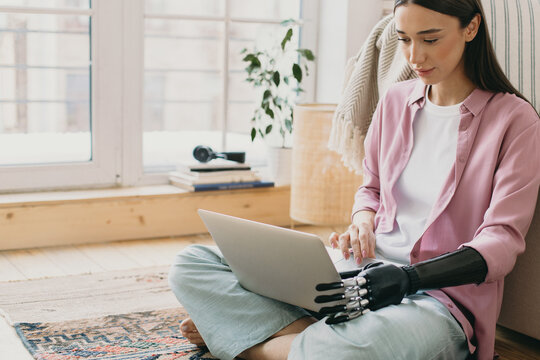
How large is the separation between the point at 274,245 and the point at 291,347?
22cm

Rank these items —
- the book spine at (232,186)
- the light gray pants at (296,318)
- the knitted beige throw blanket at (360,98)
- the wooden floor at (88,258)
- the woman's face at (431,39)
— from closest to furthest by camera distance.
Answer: the light gray pants at (296,318) → the woman's face at (431,39) → the knitted beige throw blanket at (360,98) → the wooden floor at (88,258) → the book spine at (232,186)

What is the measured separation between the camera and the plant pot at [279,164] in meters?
3.51

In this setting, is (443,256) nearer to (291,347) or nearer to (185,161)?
(291,347)

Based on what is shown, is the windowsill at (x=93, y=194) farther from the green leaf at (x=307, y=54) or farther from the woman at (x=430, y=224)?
the woman at (x=430, y=224)

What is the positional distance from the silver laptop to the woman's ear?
56cm

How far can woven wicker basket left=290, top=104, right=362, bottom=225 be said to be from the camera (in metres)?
3.09

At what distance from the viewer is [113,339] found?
2074 millimetres

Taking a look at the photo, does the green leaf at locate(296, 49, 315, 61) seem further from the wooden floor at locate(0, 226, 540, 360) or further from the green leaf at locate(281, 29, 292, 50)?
the wooden floor at locate(0, 226, 540, 360)

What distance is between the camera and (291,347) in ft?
5.43

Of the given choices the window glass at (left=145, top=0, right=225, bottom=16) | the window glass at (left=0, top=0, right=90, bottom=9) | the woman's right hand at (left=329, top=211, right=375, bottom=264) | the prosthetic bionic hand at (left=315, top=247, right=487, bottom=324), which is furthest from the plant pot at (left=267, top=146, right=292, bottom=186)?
the prosthetic bionic hand at (left=315, top=247, right=487, bottom=324)

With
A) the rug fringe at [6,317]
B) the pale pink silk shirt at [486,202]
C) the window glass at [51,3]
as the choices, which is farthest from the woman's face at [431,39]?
the window glass at [51,3]

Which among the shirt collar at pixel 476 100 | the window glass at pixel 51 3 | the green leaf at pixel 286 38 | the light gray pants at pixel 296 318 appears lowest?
Result: the light gray pants at pixel 296 318

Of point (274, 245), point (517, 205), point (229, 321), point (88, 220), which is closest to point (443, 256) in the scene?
point (517, 205)

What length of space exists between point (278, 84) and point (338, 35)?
401 millimetres
